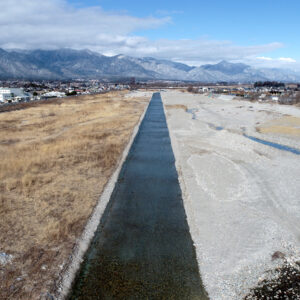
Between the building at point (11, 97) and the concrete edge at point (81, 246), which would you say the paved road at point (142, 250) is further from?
the building at point (11, 97)

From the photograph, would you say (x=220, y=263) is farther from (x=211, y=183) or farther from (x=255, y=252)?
(x=211, y=183)

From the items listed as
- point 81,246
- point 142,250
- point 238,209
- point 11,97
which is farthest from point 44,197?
point 11,97

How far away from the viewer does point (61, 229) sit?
13.1 m

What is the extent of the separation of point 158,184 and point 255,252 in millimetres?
8844

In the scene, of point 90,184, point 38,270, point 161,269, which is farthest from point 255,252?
point 90,184

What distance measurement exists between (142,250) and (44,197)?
740cm

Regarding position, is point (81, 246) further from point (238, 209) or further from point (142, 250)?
point (238, 209)

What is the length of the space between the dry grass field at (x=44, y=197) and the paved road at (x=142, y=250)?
1248 mm

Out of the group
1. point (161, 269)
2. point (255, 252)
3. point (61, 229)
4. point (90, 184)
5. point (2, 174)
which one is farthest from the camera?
point (2, 174)

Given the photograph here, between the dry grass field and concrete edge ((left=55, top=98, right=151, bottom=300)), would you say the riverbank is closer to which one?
concrete edge ((left=55, top=98, right=151, bottom=300))

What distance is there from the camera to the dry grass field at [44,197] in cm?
1030

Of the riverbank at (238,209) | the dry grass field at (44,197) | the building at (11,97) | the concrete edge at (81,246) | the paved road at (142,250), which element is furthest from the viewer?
the building at (11,97)

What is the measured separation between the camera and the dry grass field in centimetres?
1030

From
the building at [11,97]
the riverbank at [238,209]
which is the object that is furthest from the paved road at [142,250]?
the building at [11,97]
